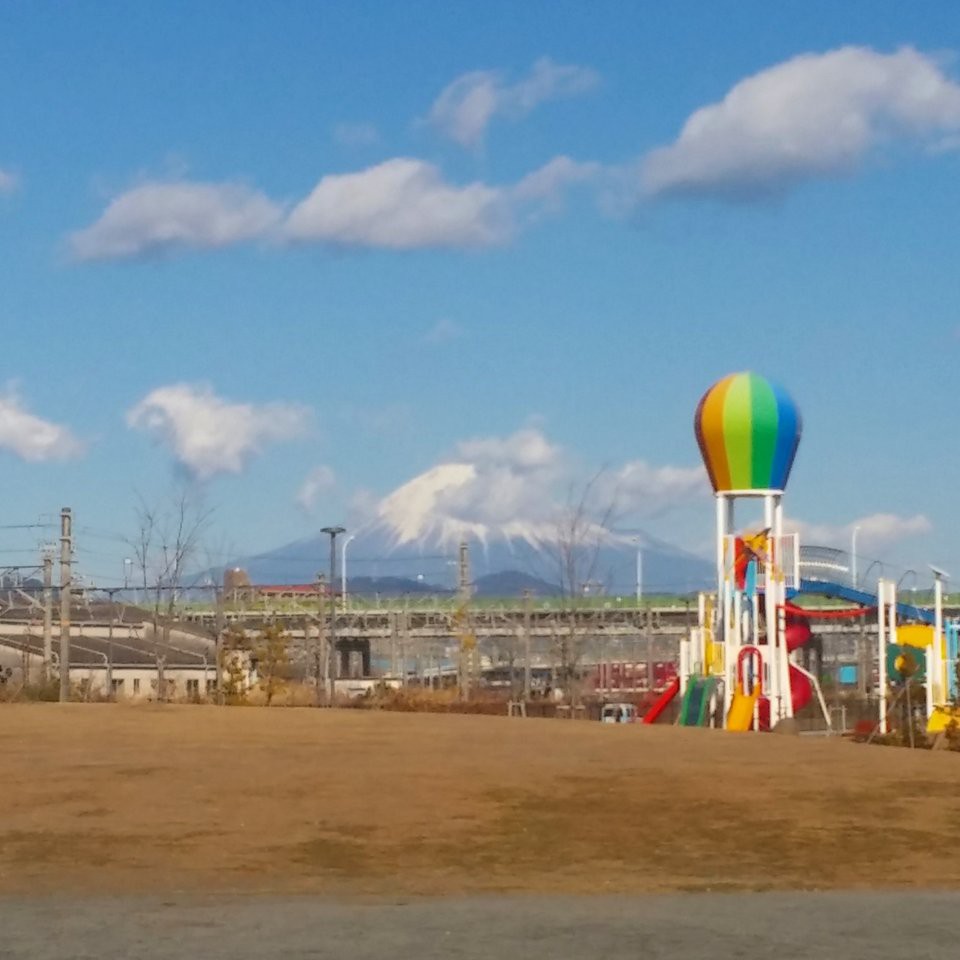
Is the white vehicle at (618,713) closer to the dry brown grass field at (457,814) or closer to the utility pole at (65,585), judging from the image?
the utility pole at (65,585)

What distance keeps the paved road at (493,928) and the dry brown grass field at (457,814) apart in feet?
5.49

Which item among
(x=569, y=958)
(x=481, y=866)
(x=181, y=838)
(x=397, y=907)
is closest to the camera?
(x=569, y=958)

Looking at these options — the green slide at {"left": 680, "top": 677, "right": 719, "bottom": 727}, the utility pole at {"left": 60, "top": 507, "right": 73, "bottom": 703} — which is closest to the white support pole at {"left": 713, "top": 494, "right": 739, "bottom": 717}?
the green slide at {"left": 680, "top": 677, "right": 719, "bottom": 727}

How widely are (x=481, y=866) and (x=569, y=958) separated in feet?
22.3

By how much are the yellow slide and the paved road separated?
32287mm

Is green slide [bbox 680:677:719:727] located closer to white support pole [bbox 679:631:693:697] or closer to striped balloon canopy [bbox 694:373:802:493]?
white support pole [bbox 679:631:693:697]

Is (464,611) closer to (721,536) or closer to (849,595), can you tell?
(849,595)

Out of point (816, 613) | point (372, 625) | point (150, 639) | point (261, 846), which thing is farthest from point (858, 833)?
point (372, 625)

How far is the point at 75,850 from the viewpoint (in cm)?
1858

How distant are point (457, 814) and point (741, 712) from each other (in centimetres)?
2803

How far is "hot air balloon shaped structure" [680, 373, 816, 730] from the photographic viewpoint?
48.6 m

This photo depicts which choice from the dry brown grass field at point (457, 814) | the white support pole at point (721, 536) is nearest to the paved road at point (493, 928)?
the dry brown grass field at point (457, 814)

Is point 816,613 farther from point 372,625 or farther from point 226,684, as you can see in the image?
point 372,625

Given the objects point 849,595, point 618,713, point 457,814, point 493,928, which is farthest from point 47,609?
point 493,928
